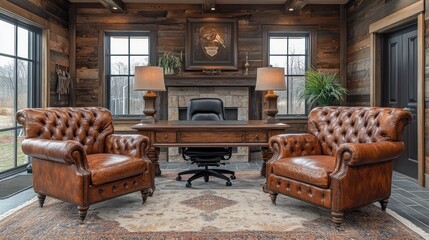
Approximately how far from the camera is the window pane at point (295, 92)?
6.11 metres

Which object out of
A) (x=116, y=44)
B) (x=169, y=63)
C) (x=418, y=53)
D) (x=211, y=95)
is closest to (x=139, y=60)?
(x=116, y=44)

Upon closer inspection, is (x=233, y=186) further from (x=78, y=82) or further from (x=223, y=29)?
(x=78, y=82)

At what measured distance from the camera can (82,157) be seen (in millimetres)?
2668

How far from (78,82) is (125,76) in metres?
0.80

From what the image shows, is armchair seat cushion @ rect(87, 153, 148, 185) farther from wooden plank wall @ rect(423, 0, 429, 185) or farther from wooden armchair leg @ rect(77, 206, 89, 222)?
wooden plank wall @ rect(423, 0, 429, 185)

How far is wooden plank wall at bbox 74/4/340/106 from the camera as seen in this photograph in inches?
230

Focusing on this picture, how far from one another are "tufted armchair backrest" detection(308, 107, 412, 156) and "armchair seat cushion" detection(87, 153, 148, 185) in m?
1.76

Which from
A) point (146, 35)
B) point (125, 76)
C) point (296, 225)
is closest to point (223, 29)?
point (146, 35)

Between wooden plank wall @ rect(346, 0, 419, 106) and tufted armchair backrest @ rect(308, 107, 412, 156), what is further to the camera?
wooden plank wall @ rect(346, 0, 419, 106)

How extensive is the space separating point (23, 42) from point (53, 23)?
710mm

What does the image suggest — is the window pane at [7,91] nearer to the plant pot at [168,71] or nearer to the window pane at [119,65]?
the window pane at [119,65]

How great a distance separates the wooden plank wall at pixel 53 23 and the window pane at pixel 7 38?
0.72 ft

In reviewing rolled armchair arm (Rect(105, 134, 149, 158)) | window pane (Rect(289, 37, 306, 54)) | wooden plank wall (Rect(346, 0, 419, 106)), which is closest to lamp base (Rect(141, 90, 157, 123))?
rolled armchair arm (Rect(105, 134, 149, 158))

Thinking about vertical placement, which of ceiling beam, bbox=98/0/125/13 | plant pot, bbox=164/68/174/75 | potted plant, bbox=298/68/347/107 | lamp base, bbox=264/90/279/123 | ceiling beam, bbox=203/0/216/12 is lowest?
lamp base, bbox=264/90/279/123
